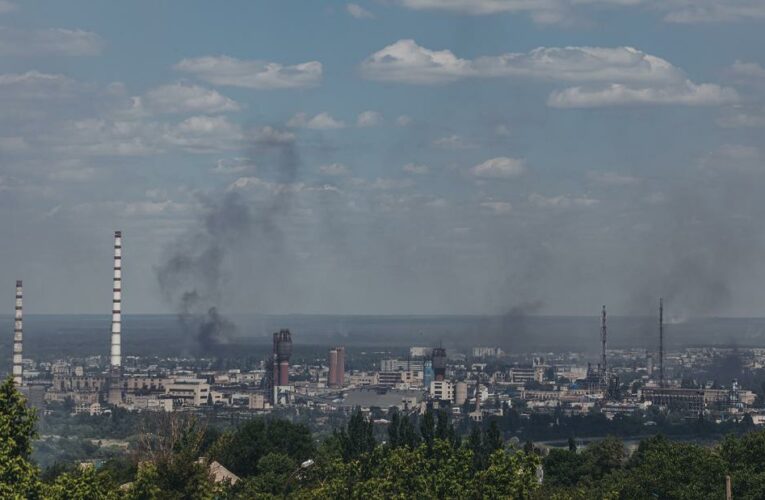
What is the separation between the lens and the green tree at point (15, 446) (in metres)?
19.2

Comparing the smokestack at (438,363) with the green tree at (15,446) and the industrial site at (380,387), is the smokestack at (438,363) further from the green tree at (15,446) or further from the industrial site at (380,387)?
the green tree at (15,446)

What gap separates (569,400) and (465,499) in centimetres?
10944

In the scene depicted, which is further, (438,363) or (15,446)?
(438,363)

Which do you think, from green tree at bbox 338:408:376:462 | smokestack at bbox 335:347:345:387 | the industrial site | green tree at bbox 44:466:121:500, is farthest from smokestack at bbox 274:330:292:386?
green tree at bbox 44:466:121:500

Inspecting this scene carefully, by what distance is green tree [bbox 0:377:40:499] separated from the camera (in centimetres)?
1919

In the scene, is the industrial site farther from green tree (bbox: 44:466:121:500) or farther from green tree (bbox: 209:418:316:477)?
green tree (bbox: 44:466:121:500)

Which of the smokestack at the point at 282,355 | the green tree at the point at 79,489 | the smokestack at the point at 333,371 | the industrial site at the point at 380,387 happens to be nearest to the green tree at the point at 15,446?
the green tree at the point at 79,489

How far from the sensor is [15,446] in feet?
64.3

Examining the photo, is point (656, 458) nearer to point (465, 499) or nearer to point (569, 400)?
point (465, 499)

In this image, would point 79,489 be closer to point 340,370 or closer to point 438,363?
point 438,363

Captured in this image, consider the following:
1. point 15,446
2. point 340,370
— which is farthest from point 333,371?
point 15,446

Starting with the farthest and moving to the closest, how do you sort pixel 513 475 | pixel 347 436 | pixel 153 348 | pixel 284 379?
1. pixel 153 348
2. pixel 284 379
3. pixel 347 436
4. pixel 513 475

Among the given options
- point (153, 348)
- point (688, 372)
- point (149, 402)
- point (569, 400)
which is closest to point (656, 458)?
point (149, 402)

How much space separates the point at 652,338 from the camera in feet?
643
